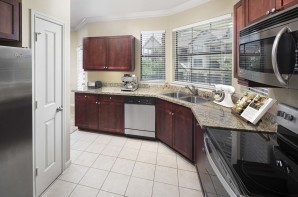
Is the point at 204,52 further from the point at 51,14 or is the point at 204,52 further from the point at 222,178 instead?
the point at 222,178

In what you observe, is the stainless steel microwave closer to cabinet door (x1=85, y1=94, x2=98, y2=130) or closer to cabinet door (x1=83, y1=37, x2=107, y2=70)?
cabinet door (x1=85, y1=94, x2=98, y2=130)

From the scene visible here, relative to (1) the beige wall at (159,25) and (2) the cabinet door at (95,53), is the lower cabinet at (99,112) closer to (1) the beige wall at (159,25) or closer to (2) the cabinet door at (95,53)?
(2) the cabinet door at (95,53)

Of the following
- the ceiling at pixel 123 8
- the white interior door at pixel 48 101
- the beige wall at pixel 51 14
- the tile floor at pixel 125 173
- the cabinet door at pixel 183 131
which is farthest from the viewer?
the ceiling at pixel 123 8

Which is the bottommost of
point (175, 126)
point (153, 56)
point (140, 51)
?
point (175, 126)

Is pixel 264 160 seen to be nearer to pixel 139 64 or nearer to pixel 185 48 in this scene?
pixel 185 48

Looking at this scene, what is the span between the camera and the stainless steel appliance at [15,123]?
1.42 m

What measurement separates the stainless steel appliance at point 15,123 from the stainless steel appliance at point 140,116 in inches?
87.0

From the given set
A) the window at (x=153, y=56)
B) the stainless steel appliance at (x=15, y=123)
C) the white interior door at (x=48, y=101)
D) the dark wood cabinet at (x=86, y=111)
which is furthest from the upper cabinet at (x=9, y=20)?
the window at (x=153, y=56)

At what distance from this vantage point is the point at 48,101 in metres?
2.23

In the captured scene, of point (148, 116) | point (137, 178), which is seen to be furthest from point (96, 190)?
point (148, 116)

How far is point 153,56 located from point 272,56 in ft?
12.0

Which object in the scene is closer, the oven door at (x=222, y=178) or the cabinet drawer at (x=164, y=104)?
the oven door at (x=222, y=178)

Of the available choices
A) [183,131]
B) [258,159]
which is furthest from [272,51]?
[183,131]

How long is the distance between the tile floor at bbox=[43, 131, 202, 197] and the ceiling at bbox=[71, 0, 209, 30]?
106 inches
